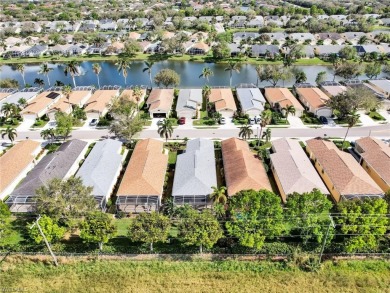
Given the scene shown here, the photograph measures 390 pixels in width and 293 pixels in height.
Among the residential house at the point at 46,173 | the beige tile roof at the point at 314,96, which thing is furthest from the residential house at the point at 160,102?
the beige tile roof at the point at 314,96

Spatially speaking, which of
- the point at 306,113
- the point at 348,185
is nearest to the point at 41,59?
the point at 306,113

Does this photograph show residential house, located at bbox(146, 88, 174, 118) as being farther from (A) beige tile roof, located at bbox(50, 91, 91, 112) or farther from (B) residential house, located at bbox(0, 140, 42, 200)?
(B) residential house, located at bbox(0, 140, 42, 200)

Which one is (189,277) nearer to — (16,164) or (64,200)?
(64,200)

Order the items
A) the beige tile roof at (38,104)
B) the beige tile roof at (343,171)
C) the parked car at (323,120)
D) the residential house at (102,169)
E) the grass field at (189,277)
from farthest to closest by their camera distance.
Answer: the beige tile roof at (38,104)
the parked car at (323,120)
the residential house at (102,169)
the beige tile roof at (343,171)
the grass field at (189,277)

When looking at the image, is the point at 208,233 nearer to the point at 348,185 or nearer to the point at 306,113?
the point at 348,185

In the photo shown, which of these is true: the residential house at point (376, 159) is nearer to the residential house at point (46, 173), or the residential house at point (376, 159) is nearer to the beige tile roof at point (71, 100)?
the residential house at point (46, 173)

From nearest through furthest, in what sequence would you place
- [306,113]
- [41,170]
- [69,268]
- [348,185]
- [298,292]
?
[298,292], [69,268], [348,185], [41,170], [306,113]

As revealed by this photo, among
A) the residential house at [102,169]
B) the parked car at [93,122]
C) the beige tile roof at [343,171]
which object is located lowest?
the parked car at [93,122]
